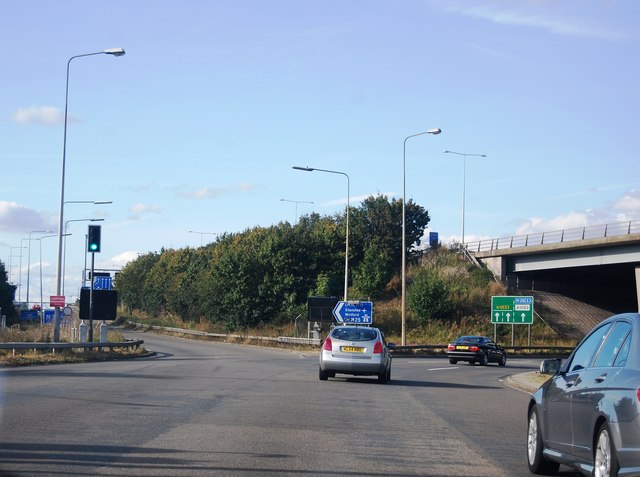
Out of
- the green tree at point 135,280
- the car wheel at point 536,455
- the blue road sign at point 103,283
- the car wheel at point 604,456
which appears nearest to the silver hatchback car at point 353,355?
the car wheel at point 536,455

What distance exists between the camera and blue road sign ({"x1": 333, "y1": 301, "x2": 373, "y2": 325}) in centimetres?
4709

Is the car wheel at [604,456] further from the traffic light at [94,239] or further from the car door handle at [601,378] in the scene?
the traffic light at [94,239]

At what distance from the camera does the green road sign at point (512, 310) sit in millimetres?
53375

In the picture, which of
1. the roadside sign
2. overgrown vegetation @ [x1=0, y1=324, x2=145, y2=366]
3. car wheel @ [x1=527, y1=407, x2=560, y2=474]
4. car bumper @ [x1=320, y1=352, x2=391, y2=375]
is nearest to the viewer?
car wheel @ [x1=527, y1=407, x2=560, y2=474]

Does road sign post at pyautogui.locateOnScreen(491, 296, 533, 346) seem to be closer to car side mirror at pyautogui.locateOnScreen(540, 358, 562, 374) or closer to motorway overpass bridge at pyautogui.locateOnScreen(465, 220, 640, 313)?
motorway overpass bridge at pyautogui.locateOnScreen(465, 220, 640, 313)

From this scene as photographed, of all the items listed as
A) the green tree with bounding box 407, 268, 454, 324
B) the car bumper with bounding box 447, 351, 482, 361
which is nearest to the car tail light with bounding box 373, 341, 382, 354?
the car bumper with bounding box 447, 351, 482, 361

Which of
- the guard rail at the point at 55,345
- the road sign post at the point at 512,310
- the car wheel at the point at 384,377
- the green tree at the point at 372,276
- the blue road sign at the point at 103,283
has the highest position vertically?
the green tree at the point at 372,276

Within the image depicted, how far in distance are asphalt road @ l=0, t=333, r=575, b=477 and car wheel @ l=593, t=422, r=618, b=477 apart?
2051 mm

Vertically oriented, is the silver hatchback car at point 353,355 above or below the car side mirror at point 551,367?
below

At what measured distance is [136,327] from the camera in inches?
3588

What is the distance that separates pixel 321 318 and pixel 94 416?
39127 millimetres

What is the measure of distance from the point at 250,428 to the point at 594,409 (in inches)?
244

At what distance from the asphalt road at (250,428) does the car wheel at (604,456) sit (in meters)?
2.05

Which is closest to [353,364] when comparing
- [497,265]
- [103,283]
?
[103,283]
